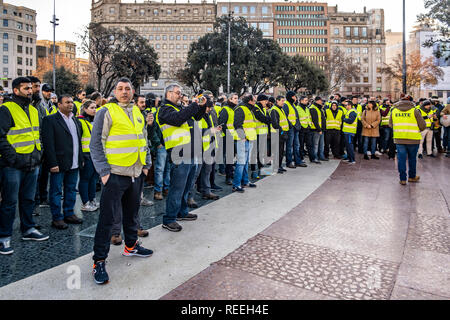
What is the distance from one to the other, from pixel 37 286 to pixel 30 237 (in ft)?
5.03

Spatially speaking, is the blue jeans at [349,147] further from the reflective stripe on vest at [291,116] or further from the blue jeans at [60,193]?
the blue jeans at [60,193]

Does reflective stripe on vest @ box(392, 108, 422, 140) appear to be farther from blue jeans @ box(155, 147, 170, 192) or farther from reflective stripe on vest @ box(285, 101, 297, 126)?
blue jeans @ box(155, 147, 170, 192)

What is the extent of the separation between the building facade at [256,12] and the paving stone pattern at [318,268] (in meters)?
114

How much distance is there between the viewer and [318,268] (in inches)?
146

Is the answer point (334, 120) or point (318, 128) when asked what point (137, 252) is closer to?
point (318, 128)

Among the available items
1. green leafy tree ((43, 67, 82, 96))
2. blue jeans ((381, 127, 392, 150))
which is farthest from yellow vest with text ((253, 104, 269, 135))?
green leafy tree ((43, 67, 82, 96))

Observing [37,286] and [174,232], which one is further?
[174,232]

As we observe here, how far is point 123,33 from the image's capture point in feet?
110

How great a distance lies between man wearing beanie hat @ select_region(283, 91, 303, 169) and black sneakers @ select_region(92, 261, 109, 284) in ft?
24.5

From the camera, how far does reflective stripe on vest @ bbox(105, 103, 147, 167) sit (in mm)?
3635

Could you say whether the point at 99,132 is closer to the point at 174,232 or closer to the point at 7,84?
the point at 174,232

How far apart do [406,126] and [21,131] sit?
→ 25.0 ft

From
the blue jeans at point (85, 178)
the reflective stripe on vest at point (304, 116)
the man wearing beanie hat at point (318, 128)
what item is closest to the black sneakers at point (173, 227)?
the blue jeans at point (85, 178)
